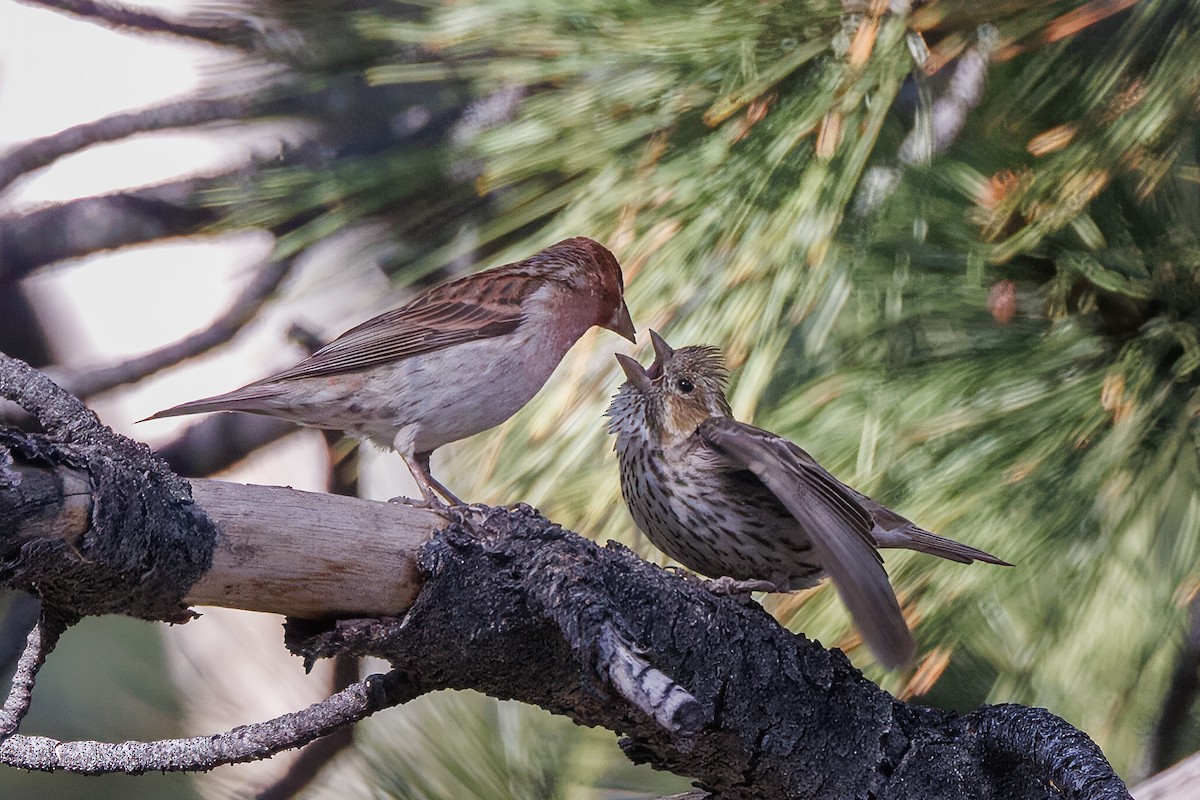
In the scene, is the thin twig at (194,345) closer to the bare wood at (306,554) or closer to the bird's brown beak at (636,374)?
the bird's brown beak at (636,374)

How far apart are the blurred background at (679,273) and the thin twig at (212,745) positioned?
459 millimetres

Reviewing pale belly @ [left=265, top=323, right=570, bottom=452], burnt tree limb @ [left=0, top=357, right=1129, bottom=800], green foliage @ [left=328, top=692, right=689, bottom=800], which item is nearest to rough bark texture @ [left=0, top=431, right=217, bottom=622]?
burnt tree limb @ [left=0, top=357, right=1129, bottom=800]

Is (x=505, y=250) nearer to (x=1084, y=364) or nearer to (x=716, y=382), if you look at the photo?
(x=716, y=382)

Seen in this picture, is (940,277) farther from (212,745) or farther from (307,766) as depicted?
(307,766)

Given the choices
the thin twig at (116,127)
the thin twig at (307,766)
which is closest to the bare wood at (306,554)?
the thin twig at (307,766)

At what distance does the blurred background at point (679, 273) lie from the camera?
1.21 m

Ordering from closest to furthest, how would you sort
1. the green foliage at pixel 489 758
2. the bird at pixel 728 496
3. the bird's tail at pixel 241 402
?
the bird at pixel 728 496 < the bird's tail at pixel 241 402 < the green foliage at pixel 489 758

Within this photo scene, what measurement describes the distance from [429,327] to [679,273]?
0.29 m

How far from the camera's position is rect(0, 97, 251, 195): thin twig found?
5.07 feet

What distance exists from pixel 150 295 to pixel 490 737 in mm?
743

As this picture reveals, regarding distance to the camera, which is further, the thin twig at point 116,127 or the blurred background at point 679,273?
the thin twig at point 116,127

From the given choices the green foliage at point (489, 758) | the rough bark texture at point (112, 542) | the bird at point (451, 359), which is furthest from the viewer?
the green foliage at point (489, 758)

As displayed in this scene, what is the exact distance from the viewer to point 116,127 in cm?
157

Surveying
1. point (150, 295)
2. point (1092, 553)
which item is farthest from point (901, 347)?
point (150, 295)
